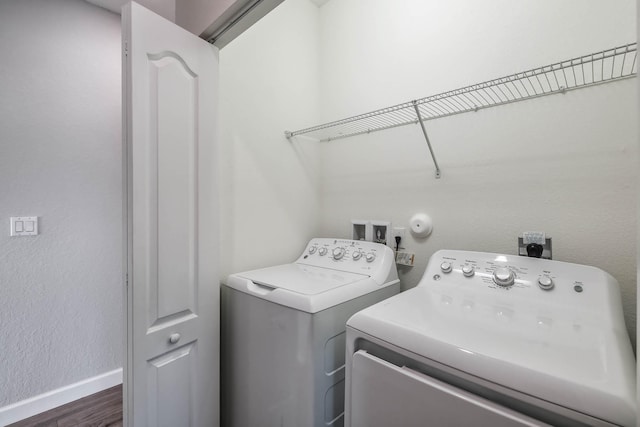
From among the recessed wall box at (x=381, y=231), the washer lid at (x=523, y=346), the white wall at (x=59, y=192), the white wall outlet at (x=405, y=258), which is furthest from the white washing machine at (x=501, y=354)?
the white wall at (x=59, y=192)

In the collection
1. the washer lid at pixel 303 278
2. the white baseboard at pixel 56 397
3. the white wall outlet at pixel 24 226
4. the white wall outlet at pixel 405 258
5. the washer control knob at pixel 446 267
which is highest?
the white wall outlet at pixel 24 226

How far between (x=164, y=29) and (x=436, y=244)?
1.55 m

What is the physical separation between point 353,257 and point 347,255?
5cm

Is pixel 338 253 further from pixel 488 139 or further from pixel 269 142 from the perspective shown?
pixel 488 139

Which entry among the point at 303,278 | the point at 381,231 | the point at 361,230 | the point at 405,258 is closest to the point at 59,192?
the point at 303,278

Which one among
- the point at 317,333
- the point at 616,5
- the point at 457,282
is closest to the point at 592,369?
the point at 457,282

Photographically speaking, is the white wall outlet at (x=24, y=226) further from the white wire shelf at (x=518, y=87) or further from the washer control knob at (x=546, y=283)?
the washer control knob at (x=546, y=283)

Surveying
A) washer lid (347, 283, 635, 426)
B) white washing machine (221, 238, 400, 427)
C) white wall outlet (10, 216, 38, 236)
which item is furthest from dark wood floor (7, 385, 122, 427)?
washer lid (347, 283, 635, 426)

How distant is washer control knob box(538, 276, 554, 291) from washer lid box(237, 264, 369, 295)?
0.65 m

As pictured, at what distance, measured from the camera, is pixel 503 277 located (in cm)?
102

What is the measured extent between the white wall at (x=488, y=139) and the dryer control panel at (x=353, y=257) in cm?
24

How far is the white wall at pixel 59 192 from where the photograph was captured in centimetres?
157

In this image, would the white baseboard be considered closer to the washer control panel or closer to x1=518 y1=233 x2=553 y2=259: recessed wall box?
the washer control panel

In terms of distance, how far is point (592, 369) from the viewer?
1.84 feet
